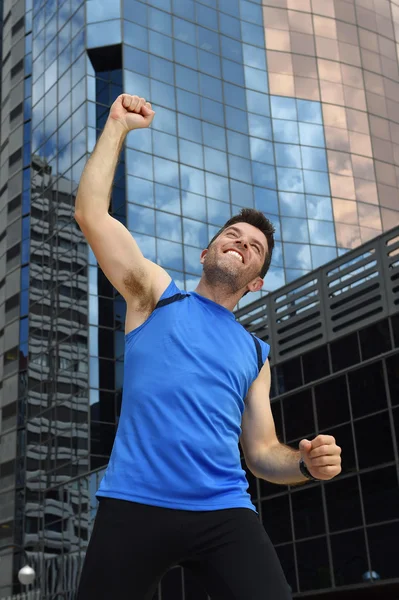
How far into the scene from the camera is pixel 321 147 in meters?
41.4

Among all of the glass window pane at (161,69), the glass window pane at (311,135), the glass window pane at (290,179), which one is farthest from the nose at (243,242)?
the glass window pane at (311,135)

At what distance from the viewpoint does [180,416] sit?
311cm

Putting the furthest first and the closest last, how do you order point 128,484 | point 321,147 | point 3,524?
point 321,147, point 3,524, point 128,484

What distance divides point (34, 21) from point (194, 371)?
4506 centimetres

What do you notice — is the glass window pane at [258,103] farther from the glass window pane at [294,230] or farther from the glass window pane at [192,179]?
the glass window pane at [294,230]

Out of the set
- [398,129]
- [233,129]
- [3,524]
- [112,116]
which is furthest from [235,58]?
[112,116]

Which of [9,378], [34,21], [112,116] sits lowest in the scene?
[112,116]

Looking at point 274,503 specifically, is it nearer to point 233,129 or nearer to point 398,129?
point 233,129

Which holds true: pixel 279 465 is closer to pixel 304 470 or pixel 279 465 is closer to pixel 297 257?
pixel 304 470

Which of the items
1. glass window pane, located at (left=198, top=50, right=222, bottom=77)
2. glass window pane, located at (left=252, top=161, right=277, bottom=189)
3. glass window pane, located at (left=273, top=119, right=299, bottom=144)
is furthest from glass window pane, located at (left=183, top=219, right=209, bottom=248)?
glass window pane, located at (left=198, top=50, right=222, bottom=77)

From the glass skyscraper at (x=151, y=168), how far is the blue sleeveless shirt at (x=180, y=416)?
3114 cm

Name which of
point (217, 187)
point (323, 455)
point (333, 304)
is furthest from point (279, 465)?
point (217, 187)

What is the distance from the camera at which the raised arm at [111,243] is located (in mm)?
3426

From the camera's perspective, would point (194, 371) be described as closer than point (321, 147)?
Yes
